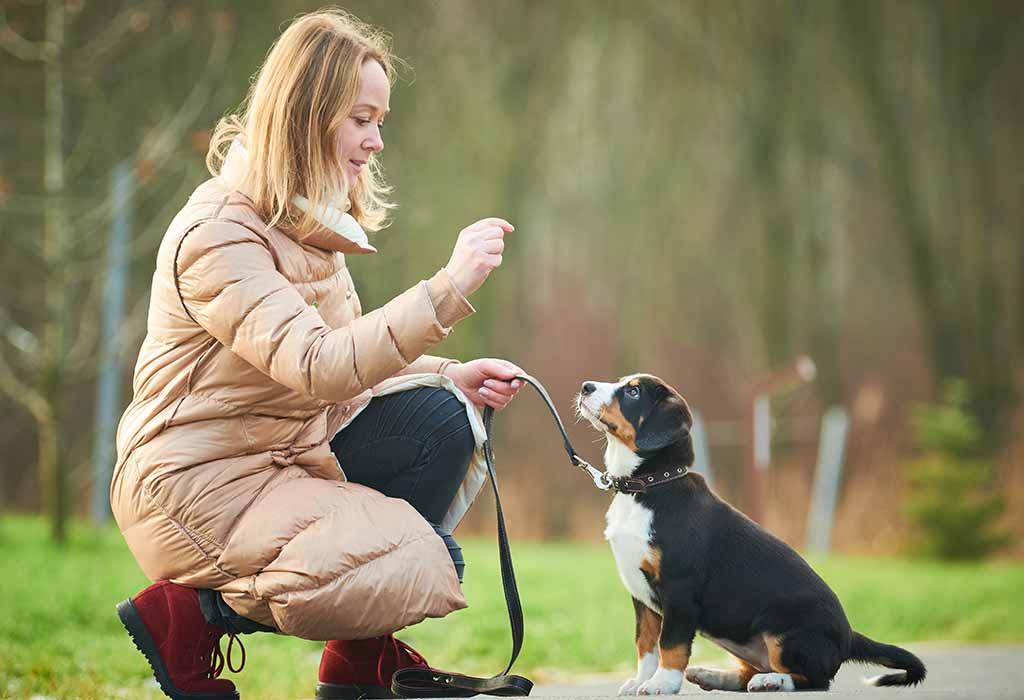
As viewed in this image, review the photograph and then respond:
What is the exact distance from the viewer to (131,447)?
8.18 feet

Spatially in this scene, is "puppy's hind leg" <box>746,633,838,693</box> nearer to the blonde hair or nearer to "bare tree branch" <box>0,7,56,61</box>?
the blonde hair

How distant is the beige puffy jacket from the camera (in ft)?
7.74

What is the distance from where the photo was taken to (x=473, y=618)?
4953 mm

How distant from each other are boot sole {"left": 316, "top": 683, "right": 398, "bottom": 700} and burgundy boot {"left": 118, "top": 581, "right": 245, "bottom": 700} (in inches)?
13.9

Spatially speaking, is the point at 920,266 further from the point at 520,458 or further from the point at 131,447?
the point at 131,447

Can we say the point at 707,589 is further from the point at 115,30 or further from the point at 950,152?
the point at 950,152

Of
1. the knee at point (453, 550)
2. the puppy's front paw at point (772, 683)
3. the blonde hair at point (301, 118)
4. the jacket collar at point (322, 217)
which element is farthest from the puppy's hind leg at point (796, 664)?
the blonde hair at point (301, 118)

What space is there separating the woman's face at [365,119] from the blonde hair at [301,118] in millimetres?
21

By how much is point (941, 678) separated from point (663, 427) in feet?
6.05

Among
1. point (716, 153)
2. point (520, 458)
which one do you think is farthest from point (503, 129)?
point (520, 458)

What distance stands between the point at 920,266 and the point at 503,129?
4.27 meters

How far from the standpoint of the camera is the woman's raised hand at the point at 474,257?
7.93 ft

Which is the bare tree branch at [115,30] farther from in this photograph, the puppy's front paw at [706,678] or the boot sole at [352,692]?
the puppy's front paw at [706,678]

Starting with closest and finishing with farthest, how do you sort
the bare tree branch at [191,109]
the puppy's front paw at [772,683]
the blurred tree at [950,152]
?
the puppy's front paw at [772,683]
the bare tree branch at [191,109]
the blurred tree at [950,152]
